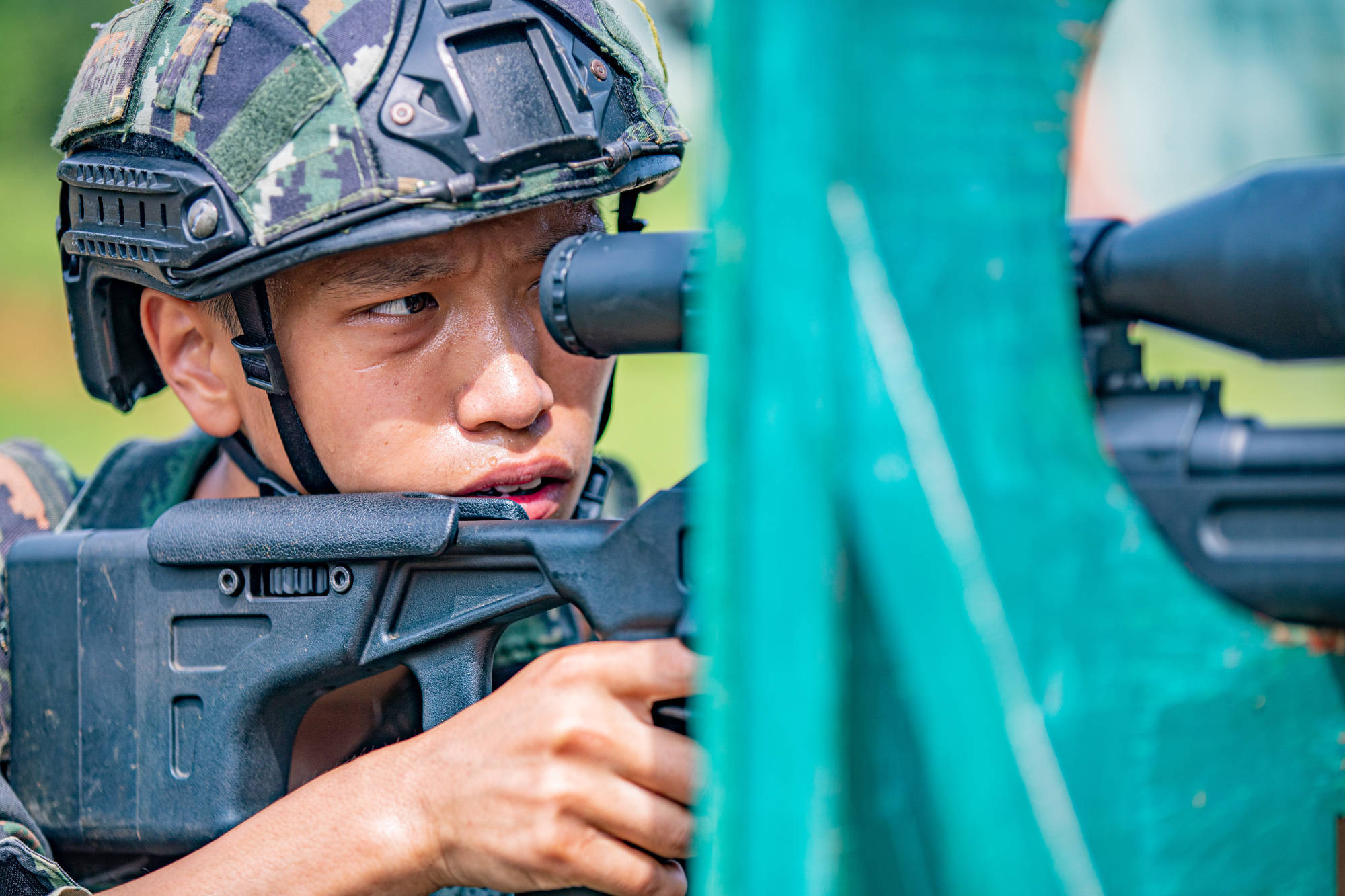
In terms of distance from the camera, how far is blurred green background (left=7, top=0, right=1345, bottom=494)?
555cm

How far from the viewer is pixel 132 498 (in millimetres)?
1824

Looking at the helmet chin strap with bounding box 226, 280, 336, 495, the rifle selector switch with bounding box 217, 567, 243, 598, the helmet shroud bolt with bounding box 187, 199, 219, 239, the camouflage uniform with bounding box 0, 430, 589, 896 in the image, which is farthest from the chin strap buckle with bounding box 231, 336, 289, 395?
the camouflage uniform with bounding box 0, 430, 589, 896

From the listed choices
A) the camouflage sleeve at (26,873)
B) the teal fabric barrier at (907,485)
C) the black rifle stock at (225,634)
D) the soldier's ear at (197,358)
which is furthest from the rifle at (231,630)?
the teal fabric barrier at (907,485)

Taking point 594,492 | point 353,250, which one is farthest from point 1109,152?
point 353,250

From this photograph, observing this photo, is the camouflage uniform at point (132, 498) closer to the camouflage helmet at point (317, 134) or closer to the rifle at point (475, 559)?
the rifle at point (475, 559)

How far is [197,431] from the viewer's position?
6.34ft

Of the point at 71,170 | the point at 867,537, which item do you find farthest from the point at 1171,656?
the point at 71,170

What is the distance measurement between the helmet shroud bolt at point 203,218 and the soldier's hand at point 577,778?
2.40 ft

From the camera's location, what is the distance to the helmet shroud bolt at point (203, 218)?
1.51m

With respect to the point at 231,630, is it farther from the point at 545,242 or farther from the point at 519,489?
the point at 545,242

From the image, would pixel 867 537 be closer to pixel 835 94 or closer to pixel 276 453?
pixel 835 94

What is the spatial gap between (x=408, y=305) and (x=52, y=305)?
9.72 m

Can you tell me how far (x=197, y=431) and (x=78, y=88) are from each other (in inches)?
20.8

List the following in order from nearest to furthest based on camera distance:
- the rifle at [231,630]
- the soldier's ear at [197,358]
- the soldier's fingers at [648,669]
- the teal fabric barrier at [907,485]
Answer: the teal fabric barrier at [907,485] → the soldier's fingers at [648,669] → the rifle at [231,630] → the soldier's ear at [197,358]
